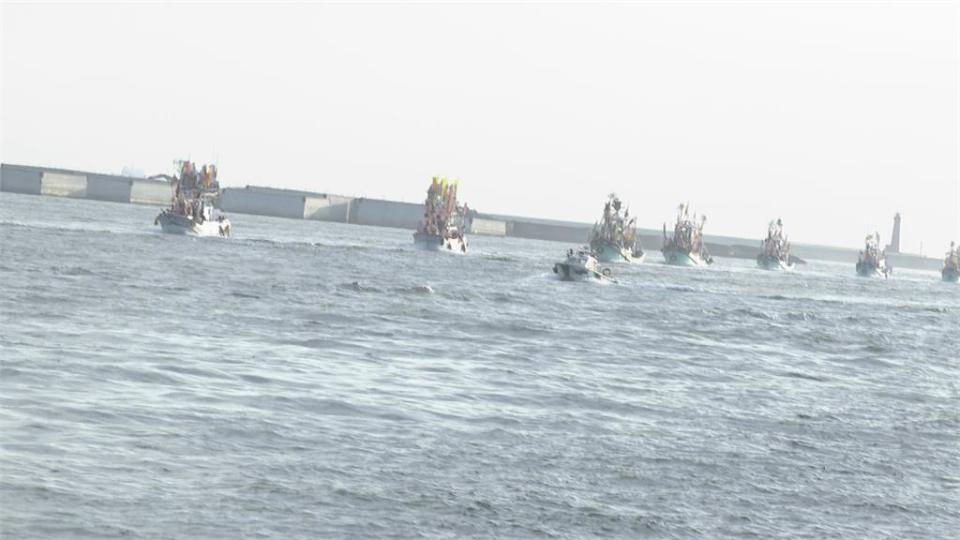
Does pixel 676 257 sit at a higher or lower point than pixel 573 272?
higher

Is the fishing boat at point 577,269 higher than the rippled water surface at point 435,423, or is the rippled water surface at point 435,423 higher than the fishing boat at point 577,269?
the fishing boat at point 577,269

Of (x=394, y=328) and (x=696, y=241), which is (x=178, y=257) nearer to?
(x=394, y=328)

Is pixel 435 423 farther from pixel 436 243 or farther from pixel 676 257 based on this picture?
pixel 676 257

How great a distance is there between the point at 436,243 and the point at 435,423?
115 m

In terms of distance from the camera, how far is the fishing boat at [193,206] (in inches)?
4847

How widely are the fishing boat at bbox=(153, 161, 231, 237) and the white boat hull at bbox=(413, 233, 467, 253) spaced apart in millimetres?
21149

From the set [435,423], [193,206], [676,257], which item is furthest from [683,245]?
[435,423]

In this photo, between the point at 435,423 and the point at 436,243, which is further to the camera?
the point at 436,243

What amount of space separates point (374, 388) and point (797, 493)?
34.3 feet

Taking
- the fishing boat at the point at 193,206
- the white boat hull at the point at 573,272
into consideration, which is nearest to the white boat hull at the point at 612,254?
the fishing boat at the point at 193,206

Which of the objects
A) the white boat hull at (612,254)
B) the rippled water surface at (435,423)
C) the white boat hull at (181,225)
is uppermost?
the white boat hull at (612,254)

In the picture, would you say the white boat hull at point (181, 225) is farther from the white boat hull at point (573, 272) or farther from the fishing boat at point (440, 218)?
the white boat hull at point (573, 272)

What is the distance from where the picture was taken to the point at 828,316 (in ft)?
267

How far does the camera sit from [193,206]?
127m
